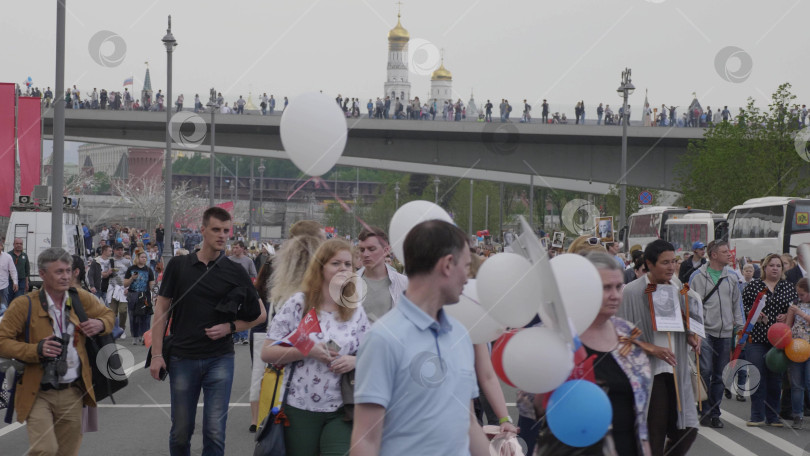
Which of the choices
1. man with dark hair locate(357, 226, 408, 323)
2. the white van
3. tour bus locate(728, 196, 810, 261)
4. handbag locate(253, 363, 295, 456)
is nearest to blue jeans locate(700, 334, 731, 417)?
man with dark hair locate(357, 226, 408, 323)

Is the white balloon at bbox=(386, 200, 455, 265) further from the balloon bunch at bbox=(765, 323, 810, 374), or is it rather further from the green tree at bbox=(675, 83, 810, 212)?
the green tree at bbox=(675, 83, 810, 212)

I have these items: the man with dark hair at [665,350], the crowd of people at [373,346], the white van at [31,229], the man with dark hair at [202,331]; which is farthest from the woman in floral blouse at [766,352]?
the white van at [31,229]

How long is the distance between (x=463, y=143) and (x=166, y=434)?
1362 inches

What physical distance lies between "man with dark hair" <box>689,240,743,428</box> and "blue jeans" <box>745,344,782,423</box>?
1.12ft

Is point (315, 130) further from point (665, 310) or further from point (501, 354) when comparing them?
point (665, 310)

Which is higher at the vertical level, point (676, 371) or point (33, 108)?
point (33, 108)

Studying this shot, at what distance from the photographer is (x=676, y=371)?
6.24m

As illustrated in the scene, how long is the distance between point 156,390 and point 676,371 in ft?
24.1

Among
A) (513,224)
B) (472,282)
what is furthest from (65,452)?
(513,224)

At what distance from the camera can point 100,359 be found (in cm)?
639

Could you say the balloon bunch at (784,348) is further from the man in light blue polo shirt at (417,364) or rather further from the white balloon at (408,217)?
the man in light blue polo shirt at (417,364)

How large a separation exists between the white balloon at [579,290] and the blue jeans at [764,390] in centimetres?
696

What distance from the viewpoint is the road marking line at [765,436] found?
29.4 ft

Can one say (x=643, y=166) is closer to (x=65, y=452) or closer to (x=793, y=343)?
(x=793, y=343)
